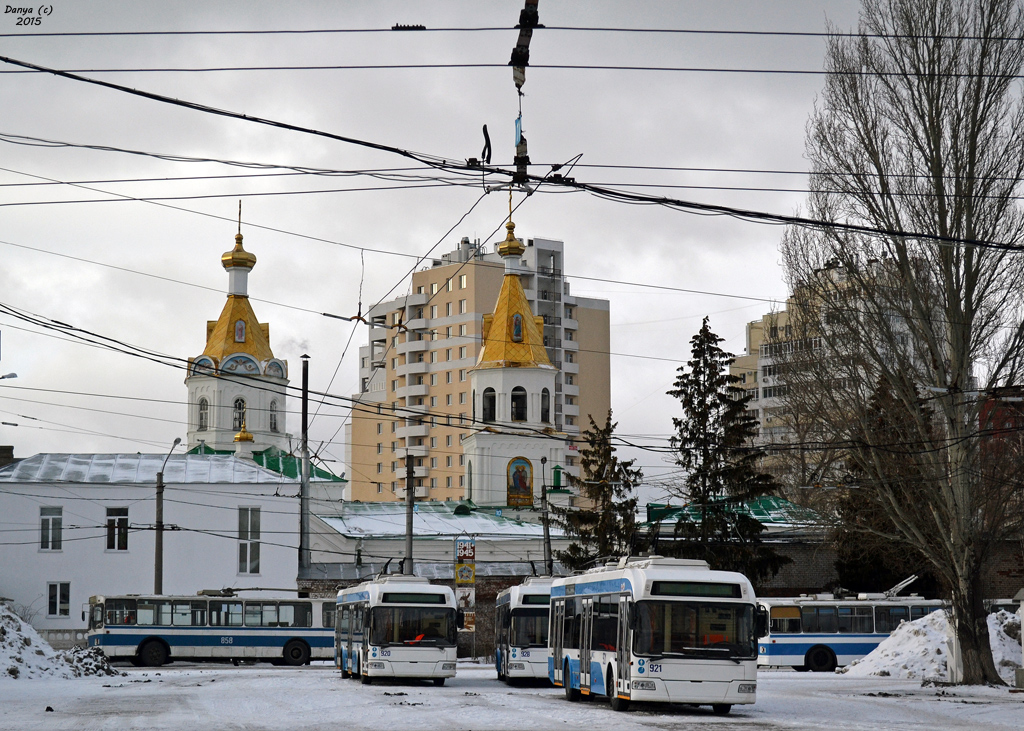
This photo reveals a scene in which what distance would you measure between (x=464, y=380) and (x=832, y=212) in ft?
263

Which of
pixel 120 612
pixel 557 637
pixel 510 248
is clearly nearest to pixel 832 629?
pixel 557 637

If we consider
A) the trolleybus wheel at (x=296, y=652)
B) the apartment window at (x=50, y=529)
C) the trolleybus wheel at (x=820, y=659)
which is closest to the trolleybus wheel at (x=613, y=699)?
the trolleybus wheel at (x=820, y=659)

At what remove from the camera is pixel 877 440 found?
29.7 meters

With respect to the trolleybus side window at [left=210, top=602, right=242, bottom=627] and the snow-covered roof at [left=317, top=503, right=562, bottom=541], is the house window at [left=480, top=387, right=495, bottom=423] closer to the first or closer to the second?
the snow-covered roof at [left=317, top=503, right=562, bottom=541]

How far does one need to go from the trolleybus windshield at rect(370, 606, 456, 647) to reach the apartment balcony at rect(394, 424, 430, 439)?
80.2 meters

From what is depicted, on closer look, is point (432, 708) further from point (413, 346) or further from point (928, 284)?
point (413, 346)

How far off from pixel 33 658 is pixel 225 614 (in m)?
13.3

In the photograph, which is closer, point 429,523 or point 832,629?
point 832,629

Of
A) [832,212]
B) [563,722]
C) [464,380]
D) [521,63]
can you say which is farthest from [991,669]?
[464,380]

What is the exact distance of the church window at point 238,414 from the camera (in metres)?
83.2

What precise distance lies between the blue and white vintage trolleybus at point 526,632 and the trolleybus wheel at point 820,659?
13.2m

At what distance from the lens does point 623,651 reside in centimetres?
2128

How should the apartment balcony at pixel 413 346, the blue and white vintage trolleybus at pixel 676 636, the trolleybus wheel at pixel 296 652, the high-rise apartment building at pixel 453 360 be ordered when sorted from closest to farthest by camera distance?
the blue and white vintage trolleybus at pixel 676 636
the trolleybus wheel at pixel 296 652
the high-rise apartment building at pixel 453 360
the apartment balcony at pixel 413 346

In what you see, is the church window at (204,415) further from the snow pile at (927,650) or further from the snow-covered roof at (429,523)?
the snow pile at (927,650)
